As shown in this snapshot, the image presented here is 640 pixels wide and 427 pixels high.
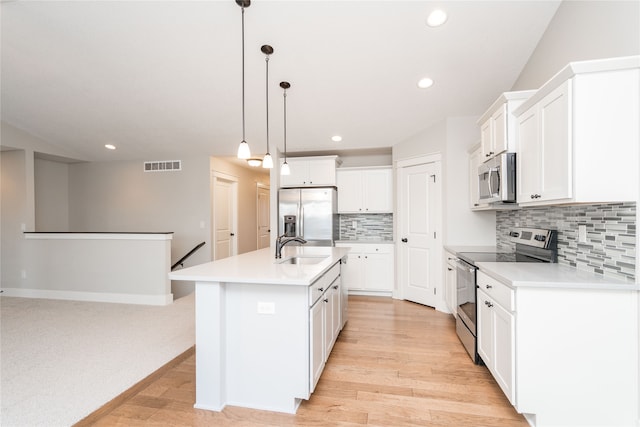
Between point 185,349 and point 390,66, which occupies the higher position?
point 390,66

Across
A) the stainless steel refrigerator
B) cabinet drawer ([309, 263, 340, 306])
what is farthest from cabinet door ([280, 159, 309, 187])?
cabinet drawer ([309, 263, 340, 306])

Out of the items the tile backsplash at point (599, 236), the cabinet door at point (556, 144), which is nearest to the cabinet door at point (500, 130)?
the cabinet door at point (556, 144)

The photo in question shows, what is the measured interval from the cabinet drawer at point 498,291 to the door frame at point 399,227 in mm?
1651

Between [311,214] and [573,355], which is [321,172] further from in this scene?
[573,355]

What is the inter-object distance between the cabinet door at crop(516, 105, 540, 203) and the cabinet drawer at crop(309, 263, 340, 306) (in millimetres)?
1615

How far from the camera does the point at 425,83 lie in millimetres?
3266

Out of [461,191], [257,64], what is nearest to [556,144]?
[461,191]

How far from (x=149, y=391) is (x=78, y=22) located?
326cm

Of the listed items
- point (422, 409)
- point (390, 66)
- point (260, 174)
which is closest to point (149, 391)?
point (422, 409)

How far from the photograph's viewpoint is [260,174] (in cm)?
Answer: 758

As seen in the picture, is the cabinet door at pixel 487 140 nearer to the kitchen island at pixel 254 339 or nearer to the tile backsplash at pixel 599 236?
the tile backsplash at pixel 599 236

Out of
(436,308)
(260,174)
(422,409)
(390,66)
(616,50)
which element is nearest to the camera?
(616,50)

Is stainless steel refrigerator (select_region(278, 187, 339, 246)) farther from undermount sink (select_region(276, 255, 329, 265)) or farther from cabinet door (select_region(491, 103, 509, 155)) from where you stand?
cabinet door (select_region(491, 103, 509, 155))

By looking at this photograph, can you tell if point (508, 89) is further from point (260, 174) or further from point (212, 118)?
point (260, 174)
